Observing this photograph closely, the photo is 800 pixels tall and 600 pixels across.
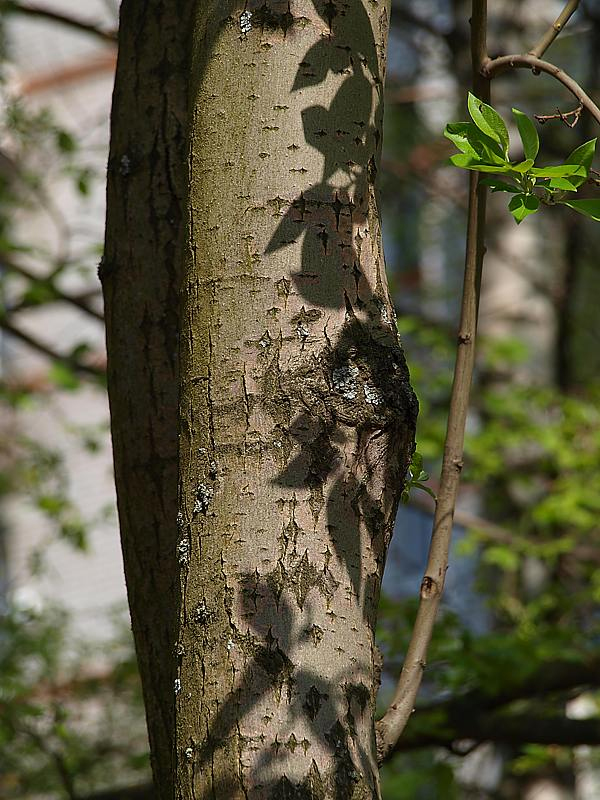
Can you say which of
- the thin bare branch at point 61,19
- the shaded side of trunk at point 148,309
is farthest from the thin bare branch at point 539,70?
the thin bare branch at point 61,19

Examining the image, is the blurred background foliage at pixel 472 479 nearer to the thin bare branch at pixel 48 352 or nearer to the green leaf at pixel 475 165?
the thin bare branch at pixel 48 352

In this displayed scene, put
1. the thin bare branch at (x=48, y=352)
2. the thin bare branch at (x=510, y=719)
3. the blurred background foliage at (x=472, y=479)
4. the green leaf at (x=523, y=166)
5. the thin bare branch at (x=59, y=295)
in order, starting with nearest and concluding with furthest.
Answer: the green leaf at (x=523, y=166) → the thin bare branch at (x=510, y=719) → the blurred background foliage at (x=472, y=479) → the thin bare branch at (x=59, y=295) → the thin bare branch at (x=48, y=352)

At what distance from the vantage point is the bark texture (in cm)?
118

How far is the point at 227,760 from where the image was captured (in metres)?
1.16

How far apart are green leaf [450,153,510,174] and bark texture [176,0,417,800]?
168 millimetres

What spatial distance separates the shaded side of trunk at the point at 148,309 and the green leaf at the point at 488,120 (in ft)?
2.05

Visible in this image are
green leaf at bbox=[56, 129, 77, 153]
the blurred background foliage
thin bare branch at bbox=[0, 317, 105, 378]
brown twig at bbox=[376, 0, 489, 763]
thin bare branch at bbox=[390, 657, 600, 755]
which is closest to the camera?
brown twig at bbox=[376, 0, 489, 763]

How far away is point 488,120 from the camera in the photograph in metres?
1.29

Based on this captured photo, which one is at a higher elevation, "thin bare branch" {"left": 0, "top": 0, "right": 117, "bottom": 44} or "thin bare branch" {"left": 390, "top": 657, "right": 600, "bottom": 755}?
"thin bare branch" {"left": 0, "top": 0, "right": 117, "bottom": 44}

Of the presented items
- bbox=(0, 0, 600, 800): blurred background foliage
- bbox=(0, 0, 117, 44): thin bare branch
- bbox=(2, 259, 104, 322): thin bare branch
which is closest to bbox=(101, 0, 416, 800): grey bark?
bbox=(0, 0, 600, 800): blurred background foliage

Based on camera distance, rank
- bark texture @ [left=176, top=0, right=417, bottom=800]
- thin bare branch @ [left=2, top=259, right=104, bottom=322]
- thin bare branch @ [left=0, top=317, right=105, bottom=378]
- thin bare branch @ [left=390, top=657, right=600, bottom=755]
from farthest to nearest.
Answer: thin bare branch @ [left=0, top=317, right=105, bottom=378] < thin bare branch @ [left=2, top=259, right=104, bottom=322] < thin bare branch @ [left=390, top=657, right=600, bottom=755] < bark texture @ [left=176, top=0, right=417, bottom=800]

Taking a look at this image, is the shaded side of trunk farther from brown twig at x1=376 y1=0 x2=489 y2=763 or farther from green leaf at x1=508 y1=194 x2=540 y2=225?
green leaf at x1=508 y1=194 x2=540 y2=225

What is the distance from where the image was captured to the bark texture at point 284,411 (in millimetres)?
1183

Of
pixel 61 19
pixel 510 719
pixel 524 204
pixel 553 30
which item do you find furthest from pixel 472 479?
pixel 524 204
